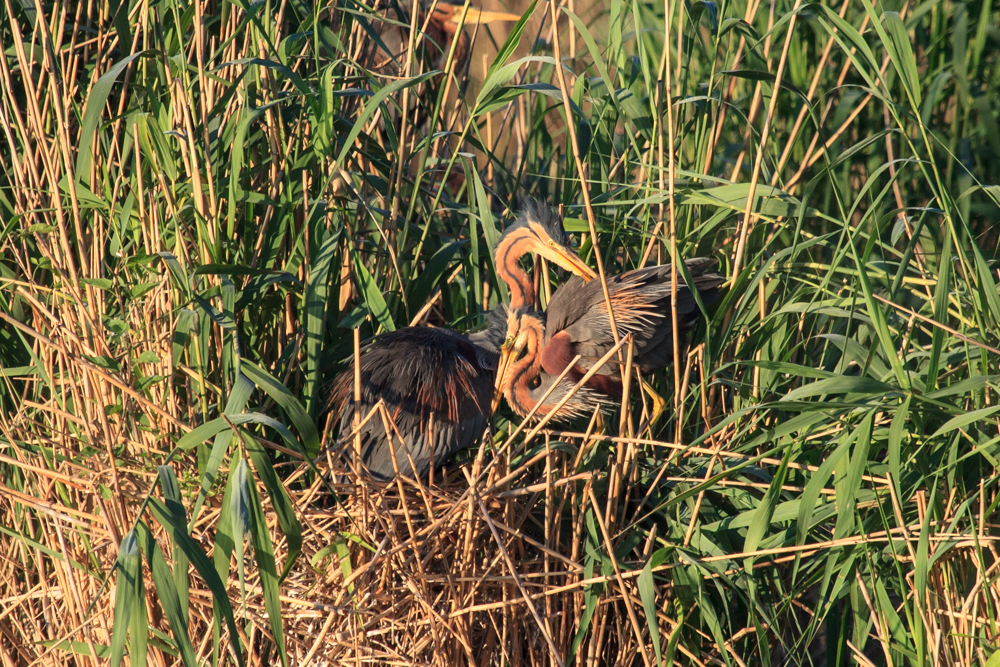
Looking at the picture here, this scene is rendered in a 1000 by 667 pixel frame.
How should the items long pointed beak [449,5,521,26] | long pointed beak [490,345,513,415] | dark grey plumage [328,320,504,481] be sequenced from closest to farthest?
dark grey plumage [328,320,504,481] < long pointed beak [490,345,513,415] < long pointed beak [449,5,521,26]

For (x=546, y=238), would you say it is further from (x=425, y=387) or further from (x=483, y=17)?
(x=483, y=17)

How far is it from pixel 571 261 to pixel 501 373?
364 mm

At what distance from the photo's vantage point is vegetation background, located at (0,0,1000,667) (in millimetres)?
1687

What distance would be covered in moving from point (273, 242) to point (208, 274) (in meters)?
0.19

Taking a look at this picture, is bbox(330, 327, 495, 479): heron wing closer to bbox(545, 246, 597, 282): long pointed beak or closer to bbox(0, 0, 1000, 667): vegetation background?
bbox(0, 0, 1000, 667): vegetation background

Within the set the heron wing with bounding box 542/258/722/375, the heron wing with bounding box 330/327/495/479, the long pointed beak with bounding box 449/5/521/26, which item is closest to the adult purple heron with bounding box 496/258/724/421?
the heron wing with bounding box 542/258/722/375

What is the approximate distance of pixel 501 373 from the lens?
93.7 inches

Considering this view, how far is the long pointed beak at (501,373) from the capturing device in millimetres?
2338

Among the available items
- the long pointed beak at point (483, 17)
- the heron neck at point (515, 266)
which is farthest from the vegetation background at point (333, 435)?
the long pointed beak at point (483, 17)

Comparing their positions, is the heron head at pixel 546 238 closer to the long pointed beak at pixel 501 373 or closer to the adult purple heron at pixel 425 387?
the adult purple heron at pixel 425 387

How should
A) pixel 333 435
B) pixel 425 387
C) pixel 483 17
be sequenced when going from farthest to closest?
pixel 483 17
pixel 333 435
pixel 425 387

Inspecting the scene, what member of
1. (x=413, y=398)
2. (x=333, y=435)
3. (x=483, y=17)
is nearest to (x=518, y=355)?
(x=413, y=398)

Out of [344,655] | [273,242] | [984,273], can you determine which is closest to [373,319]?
[273,242]

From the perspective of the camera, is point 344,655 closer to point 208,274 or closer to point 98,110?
point 208,274
